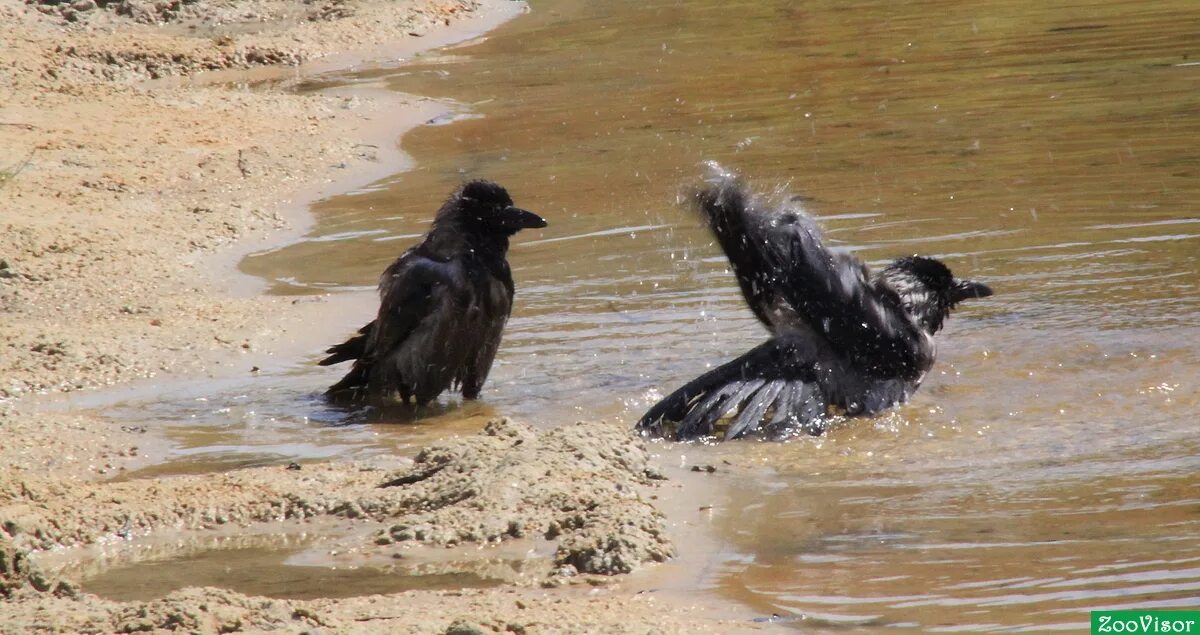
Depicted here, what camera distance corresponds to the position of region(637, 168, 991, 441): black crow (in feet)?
21.3

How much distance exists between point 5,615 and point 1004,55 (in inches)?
506

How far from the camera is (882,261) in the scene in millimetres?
8828

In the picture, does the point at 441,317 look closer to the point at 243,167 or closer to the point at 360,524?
the point at 360,524

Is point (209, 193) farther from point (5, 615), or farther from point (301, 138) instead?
point (5, 615)

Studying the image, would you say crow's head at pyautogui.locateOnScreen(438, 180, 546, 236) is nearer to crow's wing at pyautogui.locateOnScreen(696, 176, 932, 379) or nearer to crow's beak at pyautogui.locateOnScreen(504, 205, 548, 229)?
crow's beak at pyautogui.locateOnScreen(504, 205, 548, 229)

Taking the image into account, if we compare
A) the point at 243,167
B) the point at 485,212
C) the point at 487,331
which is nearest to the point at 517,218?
the point at 485,212

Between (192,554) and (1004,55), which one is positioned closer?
(192,554)

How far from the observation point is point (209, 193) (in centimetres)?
1197

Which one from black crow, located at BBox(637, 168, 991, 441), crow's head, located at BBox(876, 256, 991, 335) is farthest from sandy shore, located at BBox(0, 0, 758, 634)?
crow's head, located at BBox(876, 256, 991, 335)

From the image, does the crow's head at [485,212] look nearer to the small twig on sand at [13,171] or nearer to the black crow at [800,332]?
the black crow at [800,332]

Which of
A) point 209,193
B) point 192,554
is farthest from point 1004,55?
point 192,554

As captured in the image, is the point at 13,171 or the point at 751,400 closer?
the point at 751,400

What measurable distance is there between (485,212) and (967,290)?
2297 mm

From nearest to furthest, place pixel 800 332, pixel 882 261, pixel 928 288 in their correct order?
1. pixel 800 332
2. pixel 928 288
3. pixel 882 261
